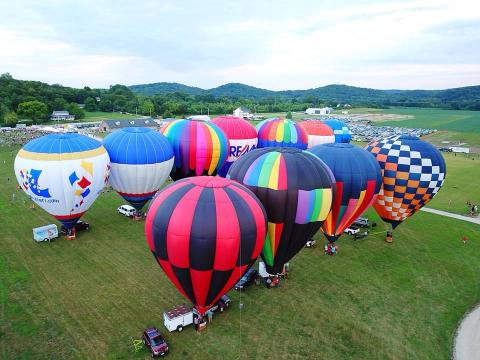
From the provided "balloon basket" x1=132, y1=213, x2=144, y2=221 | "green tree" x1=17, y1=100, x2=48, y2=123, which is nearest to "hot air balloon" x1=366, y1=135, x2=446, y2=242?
"balloon basket" x1=132, y1=213, x2=144, y2=221

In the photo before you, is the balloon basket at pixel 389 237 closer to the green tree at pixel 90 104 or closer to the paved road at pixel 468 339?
the paved road at pixel 468 339

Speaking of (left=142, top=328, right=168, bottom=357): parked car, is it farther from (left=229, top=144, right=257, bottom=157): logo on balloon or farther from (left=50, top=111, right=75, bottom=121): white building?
(left=50, top=111, right=75, bottom=121): white building

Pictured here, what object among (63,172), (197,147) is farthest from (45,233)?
(197,147)

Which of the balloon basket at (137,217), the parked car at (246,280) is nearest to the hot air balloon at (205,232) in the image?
the parked car at (246,280)

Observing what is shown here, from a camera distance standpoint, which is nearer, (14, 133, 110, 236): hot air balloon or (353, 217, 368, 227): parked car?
(14, 133, 110, 236): hot air balloon

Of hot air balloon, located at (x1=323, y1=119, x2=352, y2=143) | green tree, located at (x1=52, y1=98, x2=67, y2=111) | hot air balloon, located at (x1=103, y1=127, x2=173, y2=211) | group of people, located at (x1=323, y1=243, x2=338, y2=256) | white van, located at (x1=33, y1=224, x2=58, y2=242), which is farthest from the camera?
green tree, located at (x1=52, y1=98, x2=67, y2=111)

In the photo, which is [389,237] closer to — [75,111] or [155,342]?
[155,342]

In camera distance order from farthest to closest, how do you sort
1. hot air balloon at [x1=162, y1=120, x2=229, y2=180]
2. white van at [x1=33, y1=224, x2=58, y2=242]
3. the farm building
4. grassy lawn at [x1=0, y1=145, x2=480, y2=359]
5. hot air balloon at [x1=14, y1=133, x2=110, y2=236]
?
1. the farm building
2. hot air balloon at [x1=162, y1=120, x2=229, y2=180]
3. white van at [x1=33, y1=224, x2=58, y2=242]
4. hot air balloon at [x1=14, y1=133, x2=110, y2=236]
5. grassy lawn at [x1=0, y1=145, x2=480, y2=359]

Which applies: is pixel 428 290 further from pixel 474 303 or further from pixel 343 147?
pixel 343 147
